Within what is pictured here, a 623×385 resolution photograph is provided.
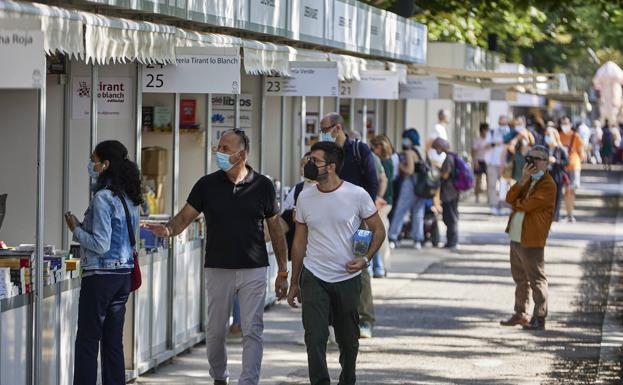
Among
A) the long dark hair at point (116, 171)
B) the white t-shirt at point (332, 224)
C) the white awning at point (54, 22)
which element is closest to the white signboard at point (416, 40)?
the white t-shirt at point (332, 224)

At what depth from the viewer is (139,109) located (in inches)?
440

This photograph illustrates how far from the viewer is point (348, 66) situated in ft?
56.3

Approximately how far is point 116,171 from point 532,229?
19.3ft

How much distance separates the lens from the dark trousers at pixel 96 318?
9.31 m

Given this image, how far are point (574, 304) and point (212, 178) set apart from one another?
784cm

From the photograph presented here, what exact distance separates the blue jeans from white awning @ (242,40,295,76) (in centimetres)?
748

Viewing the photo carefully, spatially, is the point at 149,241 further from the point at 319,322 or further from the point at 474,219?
the point at 474,219

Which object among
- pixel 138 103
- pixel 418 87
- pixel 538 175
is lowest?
pixel 538 175

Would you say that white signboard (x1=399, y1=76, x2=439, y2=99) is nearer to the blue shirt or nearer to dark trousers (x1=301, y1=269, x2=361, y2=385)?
the blue shirt

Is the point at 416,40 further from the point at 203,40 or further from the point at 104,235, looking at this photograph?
the point at 104,235

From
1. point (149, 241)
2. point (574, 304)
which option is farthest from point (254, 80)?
point (574, 304)

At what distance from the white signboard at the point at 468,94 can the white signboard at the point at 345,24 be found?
8.71m

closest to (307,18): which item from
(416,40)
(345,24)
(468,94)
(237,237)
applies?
(345,24)

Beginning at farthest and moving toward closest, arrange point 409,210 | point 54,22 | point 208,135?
point 409,210 < point 208,135 < point 54,22
